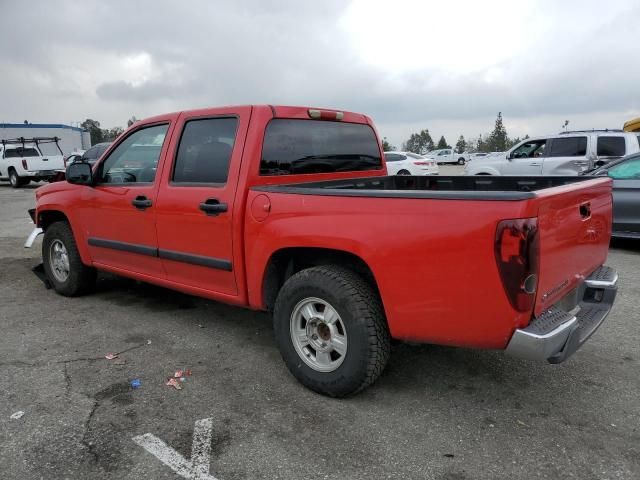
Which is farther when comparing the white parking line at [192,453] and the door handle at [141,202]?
the door handle at [141,202]

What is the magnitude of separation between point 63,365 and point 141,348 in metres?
0.54

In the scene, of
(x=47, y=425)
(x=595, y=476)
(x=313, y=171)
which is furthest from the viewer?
(x=313, y=171)

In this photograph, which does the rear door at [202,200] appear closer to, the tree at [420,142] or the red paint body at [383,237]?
the red paint body at [383,237]

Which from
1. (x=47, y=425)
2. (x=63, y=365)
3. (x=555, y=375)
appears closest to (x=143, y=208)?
(x=63, y=365)

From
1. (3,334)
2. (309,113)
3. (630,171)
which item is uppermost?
(309,113)

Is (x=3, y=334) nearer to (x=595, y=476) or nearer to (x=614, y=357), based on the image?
(x=595, y=476)

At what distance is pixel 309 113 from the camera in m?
3.97

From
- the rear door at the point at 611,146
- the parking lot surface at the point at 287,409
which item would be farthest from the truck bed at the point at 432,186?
the rear door at the point at 611,146

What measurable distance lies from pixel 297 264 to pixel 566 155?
949cm

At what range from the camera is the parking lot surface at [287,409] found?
2.55 meters

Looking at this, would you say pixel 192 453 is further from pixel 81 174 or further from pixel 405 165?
pixel 405 165

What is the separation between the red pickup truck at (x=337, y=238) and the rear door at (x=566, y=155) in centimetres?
752

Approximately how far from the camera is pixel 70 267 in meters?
5.14

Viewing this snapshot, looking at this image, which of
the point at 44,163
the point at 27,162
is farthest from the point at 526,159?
the point at 27,162
